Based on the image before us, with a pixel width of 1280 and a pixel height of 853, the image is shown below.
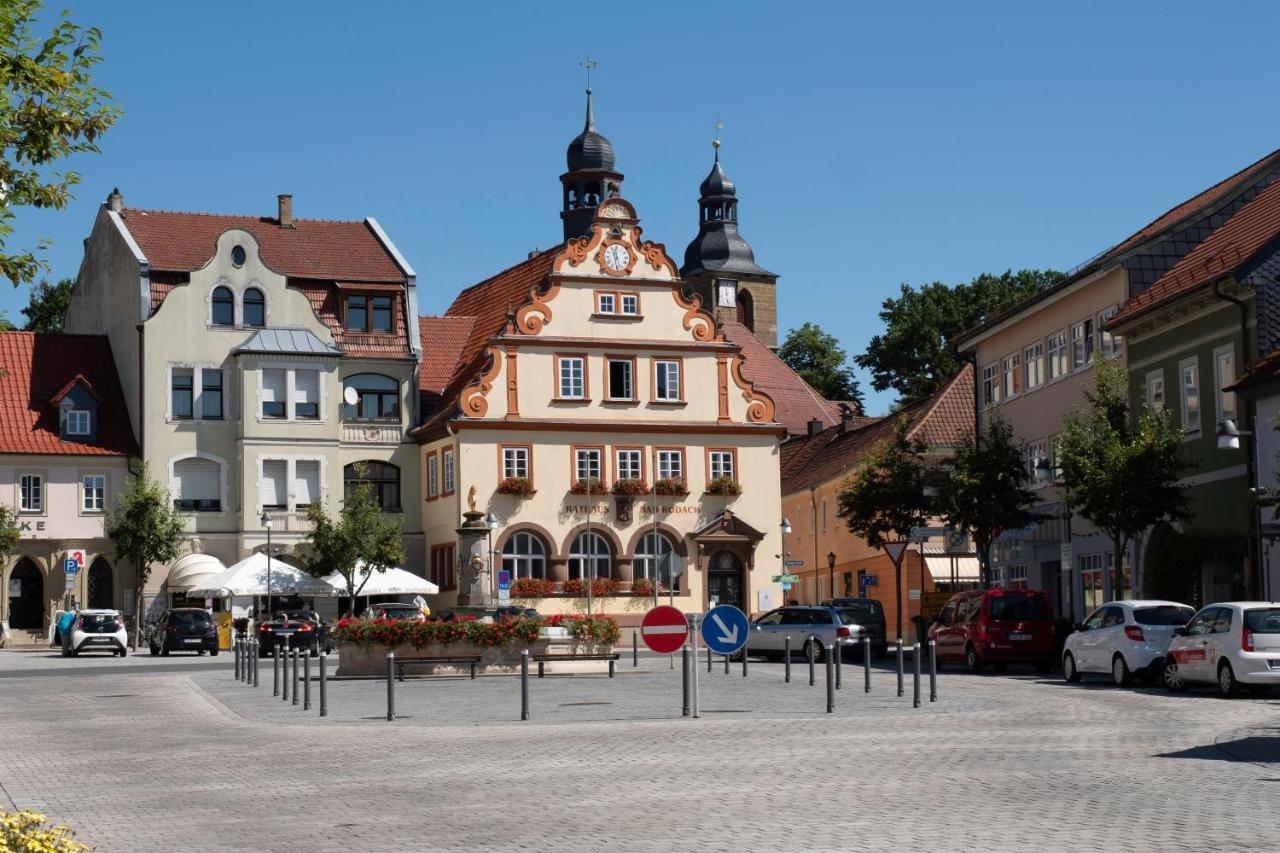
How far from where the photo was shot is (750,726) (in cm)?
2372

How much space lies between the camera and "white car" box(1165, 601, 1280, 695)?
94.5 ft

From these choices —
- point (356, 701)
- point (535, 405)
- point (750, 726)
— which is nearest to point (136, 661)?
point (535, 405)

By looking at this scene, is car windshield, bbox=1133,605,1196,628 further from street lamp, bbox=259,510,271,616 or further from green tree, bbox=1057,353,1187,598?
street lamp, bbox=259,510,271,616

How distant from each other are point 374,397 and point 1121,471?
110ft

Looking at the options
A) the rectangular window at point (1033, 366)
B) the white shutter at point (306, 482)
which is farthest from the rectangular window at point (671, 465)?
the rectangular window at point (1033, 366)

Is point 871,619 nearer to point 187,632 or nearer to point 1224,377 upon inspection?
point 1224,377

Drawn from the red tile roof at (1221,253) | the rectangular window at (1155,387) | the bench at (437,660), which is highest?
the red tile roof at (1221,253)

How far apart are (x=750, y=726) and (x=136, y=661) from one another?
31920mm

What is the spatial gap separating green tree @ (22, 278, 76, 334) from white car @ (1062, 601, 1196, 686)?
196 feet

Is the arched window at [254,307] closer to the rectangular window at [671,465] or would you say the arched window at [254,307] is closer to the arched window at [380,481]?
the arched window at [380,481]

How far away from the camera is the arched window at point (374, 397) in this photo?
68500mm

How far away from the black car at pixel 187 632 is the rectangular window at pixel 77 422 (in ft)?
39.3

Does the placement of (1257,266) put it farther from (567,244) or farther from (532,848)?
(532,848)

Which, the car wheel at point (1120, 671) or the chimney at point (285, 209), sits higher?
the chimney at point (285, 209)
